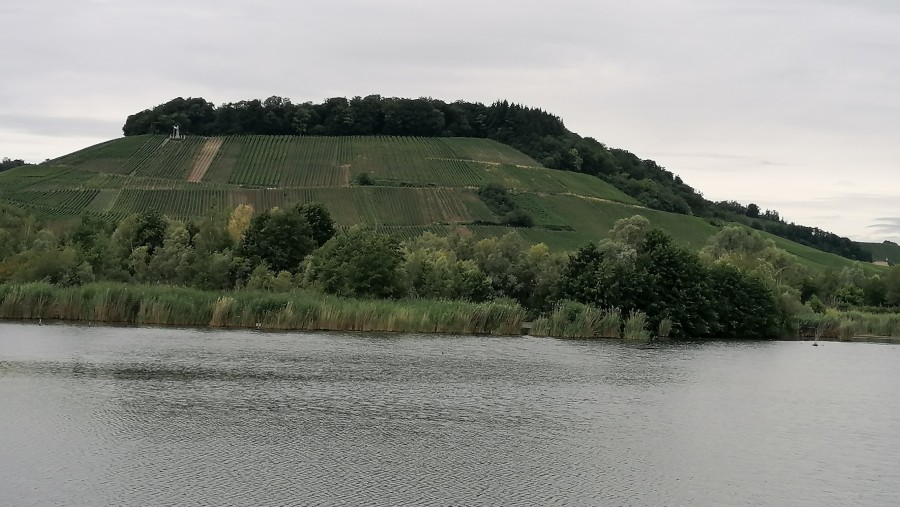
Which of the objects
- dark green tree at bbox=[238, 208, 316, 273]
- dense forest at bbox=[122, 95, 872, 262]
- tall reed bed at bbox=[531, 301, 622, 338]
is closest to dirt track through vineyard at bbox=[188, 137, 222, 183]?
dense forest at bbox=[122, 95, 872, 262]

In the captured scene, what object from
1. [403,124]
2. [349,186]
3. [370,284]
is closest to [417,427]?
[370,284]

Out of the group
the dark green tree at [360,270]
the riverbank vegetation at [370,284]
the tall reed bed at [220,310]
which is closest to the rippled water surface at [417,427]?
the tall reed bed at [220,310]

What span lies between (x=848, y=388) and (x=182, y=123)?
468 feet

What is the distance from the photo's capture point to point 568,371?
168ft

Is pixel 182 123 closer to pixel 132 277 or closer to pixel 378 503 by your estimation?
pixel 132 277

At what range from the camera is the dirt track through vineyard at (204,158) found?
142m

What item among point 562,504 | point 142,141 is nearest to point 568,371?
point 562,504

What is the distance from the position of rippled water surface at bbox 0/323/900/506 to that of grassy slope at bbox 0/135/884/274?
241 ft

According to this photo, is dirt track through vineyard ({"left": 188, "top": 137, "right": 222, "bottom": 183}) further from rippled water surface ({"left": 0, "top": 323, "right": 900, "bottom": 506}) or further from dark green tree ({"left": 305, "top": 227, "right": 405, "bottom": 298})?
rippled water surface ({"left": 0, "top": 323, "right": 900, "bottom": 506})

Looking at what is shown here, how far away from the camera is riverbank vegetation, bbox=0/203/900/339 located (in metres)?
67.8

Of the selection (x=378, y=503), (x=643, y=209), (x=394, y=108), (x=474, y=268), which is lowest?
(x=378, y=503)

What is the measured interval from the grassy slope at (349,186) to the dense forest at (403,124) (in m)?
6.17

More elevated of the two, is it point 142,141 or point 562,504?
point 142,141

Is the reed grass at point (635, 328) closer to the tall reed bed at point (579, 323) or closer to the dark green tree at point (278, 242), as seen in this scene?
the tall reed bed at point (579, 323)
